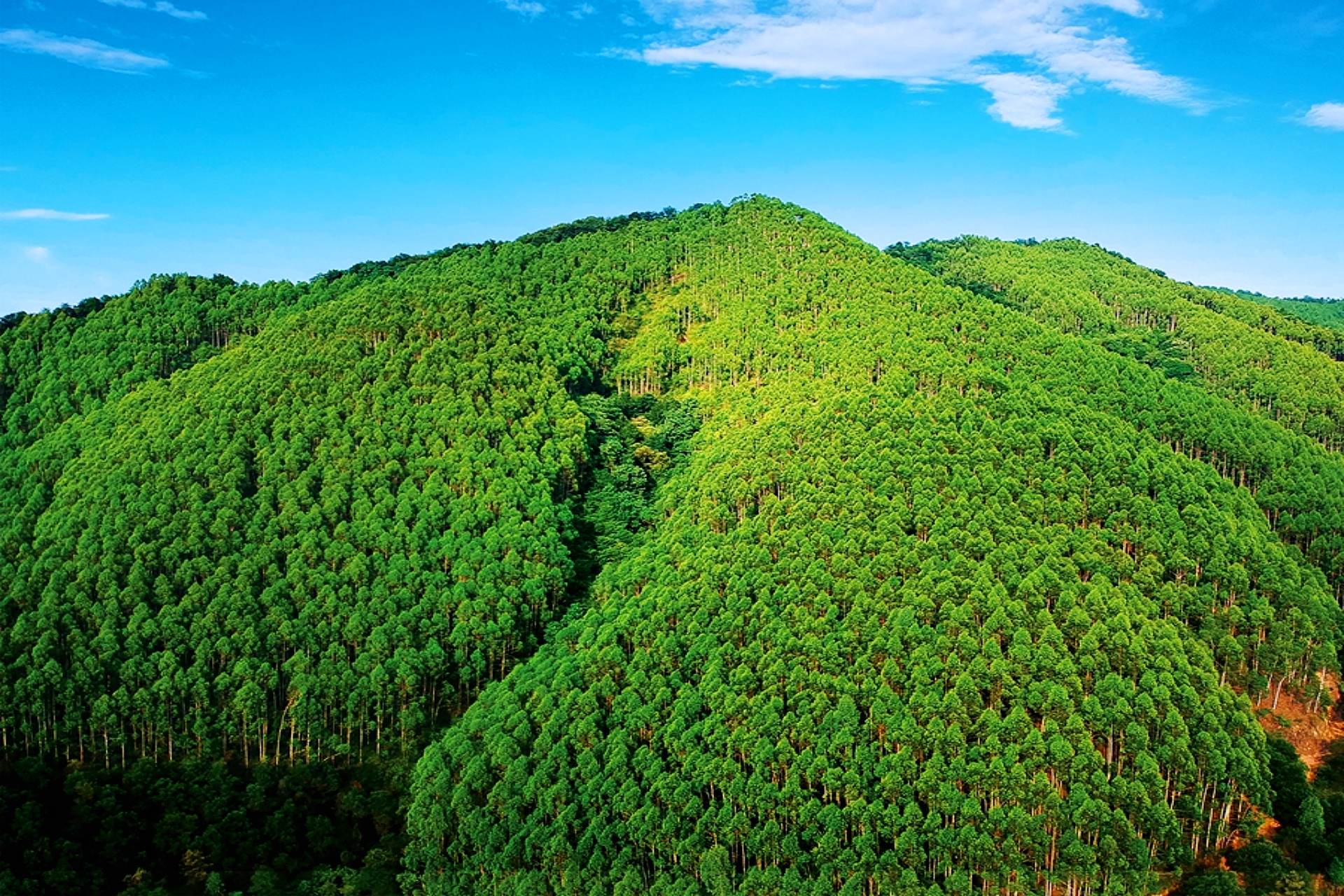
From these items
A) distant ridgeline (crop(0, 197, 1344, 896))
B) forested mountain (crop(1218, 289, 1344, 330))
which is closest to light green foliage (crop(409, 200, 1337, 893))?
distant ridgeline (crop(0, 197, 1344, 896))

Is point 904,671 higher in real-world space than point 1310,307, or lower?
lower

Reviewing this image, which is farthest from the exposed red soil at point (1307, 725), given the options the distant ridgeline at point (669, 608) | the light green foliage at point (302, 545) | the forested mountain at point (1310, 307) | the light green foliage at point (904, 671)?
the forested mountain at point (1310, 307)

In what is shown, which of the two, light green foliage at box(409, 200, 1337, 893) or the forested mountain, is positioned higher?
the forested mountain

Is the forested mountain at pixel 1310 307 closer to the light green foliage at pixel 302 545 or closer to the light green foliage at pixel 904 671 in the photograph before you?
the light green foliage at pixel 904 671

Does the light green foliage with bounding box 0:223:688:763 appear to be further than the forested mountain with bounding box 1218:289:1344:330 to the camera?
No

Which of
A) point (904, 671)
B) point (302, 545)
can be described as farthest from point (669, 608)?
point (302, 545)

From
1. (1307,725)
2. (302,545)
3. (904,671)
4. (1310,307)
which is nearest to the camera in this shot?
(904,671)

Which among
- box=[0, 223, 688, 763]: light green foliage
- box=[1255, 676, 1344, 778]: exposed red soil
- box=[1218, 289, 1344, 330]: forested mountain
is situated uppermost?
box=[1218, 289, 1344, 330]: forested mountain

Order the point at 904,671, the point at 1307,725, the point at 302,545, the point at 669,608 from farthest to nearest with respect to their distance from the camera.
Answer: the point at 302,545 < the point at 669,608 < the point at 1307,725 < the point at 904,671

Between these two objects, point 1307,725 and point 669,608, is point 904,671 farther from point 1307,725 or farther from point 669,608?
point 1307,725

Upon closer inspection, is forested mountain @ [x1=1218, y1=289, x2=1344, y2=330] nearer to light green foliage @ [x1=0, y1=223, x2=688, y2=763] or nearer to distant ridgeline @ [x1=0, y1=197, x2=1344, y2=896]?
distant ridgeline @ [x1=0, y1=197, x2=1344, y2=896]
